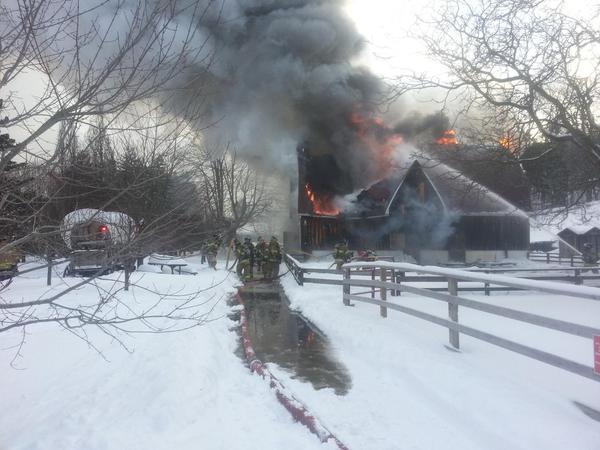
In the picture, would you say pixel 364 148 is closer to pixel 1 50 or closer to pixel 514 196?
pixel 514 196

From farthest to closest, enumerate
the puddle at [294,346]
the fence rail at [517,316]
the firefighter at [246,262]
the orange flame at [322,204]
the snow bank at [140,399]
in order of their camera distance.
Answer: the orange flame at [322,204], the firefighter at [246,262], the puddle at [294,346], the snow bank at [140,399], the fence rail at [517,316]

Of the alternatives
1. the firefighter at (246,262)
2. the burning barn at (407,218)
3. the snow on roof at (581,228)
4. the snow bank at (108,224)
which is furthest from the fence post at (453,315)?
the snow on roof at (581,228)

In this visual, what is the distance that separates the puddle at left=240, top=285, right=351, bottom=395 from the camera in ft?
17.1

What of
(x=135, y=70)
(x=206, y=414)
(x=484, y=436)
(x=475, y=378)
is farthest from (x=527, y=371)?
(x=135, y=70)

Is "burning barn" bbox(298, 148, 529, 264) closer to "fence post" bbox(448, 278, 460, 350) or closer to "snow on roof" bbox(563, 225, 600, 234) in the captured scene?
"snow on roof" bbox(563, 225, 600, 234)

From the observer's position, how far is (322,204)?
25.4 metres

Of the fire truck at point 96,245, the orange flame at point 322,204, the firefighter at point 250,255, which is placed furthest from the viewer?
the orange flame at point 322,204

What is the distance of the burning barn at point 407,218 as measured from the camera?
23781mm

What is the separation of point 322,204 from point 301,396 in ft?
69.1

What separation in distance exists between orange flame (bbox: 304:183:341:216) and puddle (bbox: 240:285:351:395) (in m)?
14.3

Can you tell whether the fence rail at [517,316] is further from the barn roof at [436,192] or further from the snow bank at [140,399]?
the barn roof at [436,192]

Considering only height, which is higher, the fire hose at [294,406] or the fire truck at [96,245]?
the fire truck at [96,245]

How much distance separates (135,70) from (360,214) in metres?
22.7

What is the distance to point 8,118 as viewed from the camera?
9.95 feet
